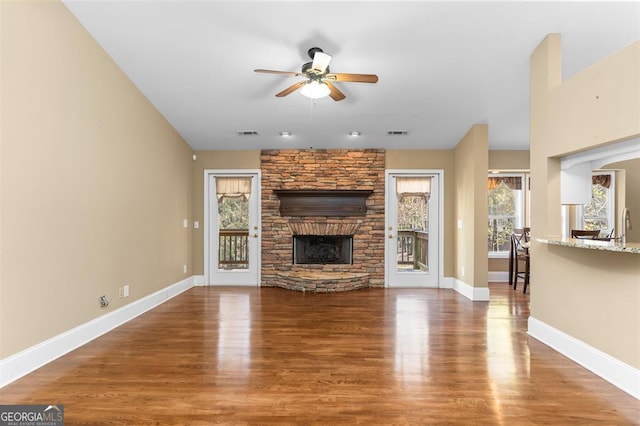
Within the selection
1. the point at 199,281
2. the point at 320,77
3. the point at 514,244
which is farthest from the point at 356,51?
the point at 199,281

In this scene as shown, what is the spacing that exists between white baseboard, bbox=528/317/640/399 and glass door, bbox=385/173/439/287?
2583 millimetres

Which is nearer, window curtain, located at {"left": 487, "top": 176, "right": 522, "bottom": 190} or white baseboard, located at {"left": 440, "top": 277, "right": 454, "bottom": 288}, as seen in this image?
white baseboard, located at {"left": 440, "top": 277, "right": 454, "bottom": 288}

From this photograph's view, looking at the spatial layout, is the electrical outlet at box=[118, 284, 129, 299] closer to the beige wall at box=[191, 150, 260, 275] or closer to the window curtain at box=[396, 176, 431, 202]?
the beige wall at box=[191, 150, 260, 275]

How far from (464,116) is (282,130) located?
2.71 meters

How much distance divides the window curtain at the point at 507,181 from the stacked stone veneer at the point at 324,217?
2390 millimetres

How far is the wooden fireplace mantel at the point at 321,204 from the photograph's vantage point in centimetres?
580

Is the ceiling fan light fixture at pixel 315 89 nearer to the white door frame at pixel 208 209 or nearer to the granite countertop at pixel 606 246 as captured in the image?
the granite countertop at pixel 606 246

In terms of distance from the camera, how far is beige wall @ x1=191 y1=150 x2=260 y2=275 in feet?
19.3

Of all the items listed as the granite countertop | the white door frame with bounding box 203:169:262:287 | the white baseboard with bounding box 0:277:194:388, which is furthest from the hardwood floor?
the white door frame with bounding box 203:169:262:287

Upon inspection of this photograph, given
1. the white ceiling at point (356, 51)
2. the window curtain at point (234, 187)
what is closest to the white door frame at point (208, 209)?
the window curtain at point (234, 187)

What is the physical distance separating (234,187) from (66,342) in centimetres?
357

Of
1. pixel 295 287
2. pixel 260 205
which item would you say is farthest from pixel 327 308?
pixel 260 205

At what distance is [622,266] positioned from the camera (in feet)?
7.72

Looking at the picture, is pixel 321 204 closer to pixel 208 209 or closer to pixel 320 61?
pixel 208 209
